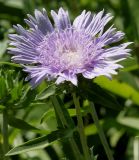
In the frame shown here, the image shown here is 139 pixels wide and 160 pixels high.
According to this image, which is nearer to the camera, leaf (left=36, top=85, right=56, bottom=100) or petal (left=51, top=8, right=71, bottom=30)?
leaf (left=36, top=85, right=56, bottom=100)

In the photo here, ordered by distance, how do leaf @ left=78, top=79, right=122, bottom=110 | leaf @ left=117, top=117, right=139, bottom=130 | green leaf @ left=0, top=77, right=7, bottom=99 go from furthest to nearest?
leaf @ left=117, top=117, right=139, bottom=130, green leaf @ left=0, top=77, right=7, bottom=99, leaf @ left=78, top=79, right=122, bottom=110

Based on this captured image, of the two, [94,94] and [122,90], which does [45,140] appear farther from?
[122,90]

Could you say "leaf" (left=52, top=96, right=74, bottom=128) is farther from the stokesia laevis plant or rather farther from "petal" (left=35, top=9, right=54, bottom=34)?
"petal" (left=35, top=9, right=54, bottom=34)

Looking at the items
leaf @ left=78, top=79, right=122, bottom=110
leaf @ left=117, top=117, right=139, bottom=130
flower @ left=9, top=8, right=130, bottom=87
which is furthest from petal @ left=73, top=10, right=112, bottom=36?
leaf @ left=117, top=117, right=139, bottom=130

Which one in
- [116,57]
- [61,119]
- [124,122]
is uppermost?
[116,57]

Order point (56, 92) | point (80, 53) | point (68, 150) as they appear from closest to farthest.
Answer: point (56, 92) → point (80, 53) → point (68, 150)

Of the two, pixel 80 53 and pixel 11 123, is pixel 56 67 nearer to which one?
pixel 80 53

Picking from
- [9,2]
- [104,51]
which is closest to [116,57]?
[104,51]
